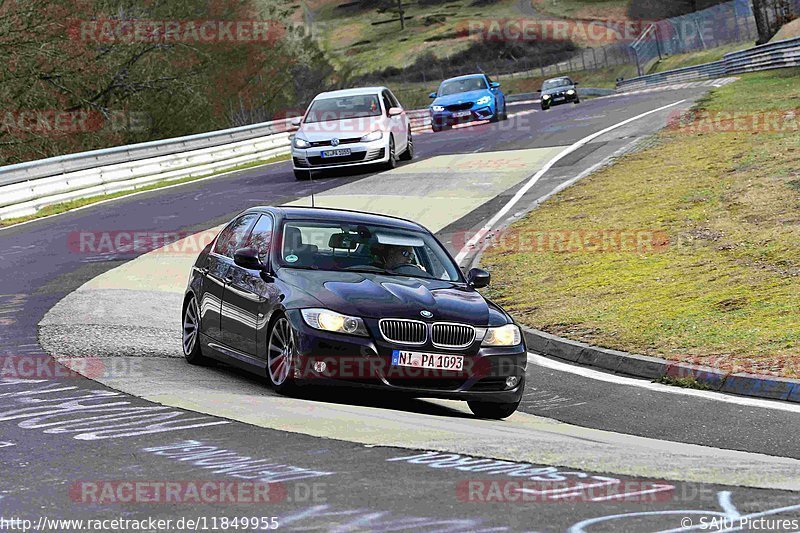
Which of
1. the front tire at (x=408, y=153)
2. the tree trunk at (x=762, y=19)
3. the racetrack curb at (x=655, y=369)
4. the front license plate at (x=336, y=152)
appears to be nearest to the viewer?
the racetrack curb at (x=655, y=369)

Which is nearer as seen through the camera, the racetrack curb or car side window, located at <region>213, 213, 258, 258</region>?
the racetrack curb

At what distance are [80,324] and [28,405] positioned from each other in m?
4.37

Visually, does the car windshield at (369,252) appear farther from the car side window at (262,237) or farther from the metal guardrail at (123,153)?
the metal guardrail at (123,153)

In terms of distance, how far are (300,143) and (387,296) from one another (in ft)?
62.3

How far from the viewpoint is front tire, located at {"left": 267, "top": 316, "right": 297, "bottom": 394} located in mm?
9227

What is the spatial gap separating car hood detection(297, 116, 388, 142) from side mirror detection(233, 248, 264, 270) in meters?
17.7

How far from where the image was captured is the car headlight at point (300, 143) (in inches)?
1103

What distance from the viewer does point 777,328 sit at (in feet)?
40.5

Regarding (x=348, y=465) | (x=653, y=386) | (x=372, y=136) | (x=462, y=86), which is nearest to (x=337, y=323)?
(x=348, y=465)

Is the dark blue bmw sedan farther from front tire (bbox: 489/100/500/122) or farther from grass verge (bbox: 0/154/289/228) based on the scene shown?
front tire (bbox: 489/100/500/122)

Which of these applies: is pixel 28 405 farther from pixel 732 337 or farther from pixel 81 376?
pixel 732 337

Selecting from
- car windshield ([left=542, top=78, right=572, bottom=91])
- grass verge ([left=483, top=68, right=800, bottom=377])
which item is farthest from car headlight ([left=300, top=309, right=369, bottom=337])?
car windshield ([left=542, top=78, right=572, bottom=91])

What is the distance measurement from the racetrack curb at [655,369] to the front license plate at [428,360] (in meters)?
2.66

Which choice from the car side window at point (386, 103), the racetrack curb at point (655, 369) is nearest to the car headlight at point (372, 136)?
the car side window at point (386, 103)
